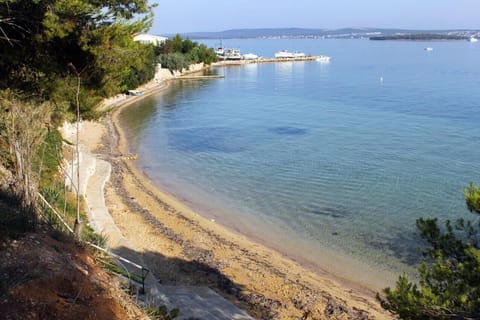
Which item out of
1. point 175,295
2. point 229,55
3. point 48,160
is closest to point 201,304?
point 175,295

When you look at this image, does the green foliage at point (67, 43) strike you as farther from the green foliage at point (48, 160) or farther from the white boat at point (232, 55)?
the white boat at point (232, 55)

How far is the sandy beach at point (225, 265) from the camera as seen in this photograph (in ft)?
40.1

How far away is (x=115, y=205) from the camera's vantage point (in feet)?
62.5

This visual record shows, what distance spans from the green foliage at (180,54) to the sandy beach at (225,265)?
62.5 metres

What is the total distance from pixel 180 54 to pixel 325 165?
6376 cm

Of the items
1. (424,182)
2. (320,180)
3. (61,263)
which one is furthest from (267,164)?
(61,263)

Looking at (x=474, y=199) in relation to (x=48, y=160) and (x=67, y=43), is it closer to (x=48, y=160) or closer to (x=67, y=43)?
(x=67, y=43)

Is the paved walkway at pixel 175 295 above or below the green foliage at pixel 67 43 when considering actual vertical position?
below

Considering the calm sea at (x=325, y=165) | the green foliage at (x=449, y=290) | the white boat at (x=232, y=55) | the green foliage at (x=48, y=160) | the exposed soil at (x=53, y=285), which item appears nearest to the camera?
the exposed soil at (x=53, y=285)

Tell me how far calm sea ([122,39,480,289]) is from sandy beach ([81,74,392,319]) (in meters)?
0.99

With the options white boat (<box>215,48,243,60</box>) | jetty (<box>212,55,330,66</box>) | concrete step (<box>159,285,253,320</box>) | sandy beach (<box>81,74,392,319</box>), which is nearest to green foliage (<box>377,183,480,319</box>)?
concrete step (<box>159,285,253,320</box>)

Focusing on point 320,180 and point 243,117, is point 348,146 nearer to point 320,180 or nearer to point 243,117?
point 320,180

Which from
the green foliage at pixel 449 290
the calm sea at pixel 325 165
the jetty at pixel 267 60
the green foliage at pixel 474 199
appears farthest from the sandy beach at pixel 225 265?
the jetty at pixel 267 60

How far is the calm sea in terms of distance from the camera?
17234 millimetres
